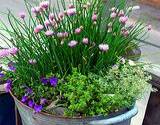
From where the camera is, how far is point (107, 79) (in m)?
1.40

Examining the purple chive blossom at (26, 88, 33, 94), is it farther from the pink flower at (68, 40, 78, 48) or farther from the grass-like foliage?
the pink flower at (68, 40, 78, 48)

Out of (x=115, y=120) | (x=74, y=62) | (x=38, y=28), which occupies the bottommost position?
(x=115, y=120)

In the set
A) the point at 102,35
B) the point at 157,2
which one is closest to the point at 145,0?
the point at 157,2

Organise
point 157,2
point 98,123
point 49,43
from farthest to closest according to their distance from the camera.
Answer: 1. point 157,2
2. point 49,43
3. point 98,123

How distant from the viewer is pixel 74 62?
145 cm

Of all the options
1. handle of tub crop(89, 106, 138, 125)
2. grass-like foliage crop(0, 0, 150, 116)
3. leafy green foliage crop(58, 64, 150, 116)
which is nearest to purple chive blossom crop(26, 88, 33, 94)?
grass-like foliage crop(0, 0, 150, 116)

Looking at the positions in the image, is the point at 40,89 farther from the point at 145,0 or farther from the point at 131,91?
the point at 145,0

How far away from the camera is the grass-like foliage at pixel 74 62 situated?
136cm

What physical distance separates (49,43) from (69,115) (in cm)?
27

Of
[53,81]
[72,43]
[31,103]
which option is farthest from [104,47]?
[31,103]

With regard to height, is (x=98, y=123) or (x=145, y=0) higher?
(x=98, y=123)

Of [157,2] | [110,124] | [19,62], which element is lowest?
[157,2]

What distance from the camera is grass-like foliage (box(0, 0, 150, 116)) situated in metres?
1.36

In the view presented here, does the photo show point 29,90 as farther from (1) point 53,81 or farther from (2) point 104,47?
(2) point 104,47
